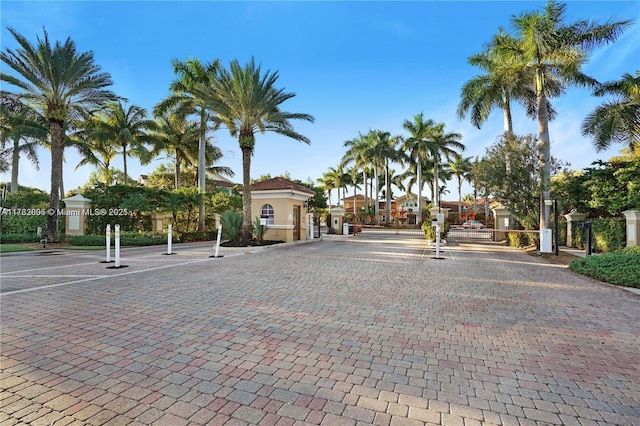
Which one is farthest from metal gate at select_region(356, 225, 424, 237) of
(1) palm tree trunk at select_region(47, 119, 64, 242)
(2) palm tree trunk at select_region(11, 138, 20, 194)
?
(2) palm tree trunk at select_region(11, 138, 20, 194)

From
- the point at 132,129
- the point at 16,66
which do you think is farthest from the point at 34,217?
the point at 132,129

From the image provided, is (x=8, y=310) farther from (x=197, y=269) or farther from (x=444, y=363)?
(x=444, y=363)

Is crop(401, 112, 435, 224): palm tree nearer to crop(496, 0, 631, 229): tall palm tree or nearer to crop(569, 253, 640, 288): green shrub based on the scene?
crop(496, 0, 631, 229): tall palm tree

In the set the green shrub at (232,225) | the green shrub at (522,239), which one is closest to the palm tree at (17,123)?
the green shrub at (232,225)

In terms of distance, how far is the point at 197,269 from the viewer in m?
9.35

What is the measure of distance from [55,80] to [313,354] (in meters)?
19.3

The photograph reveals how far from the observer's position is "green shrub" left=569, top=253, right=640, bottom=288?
7.77 metres

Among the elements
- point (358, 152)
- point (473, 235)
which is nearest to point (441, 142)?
point (358, 152)

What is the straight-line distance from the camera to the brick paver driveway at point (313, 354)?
105 inches

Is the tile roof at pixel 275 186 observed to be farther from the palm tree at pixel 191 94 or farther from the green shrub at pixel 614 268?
the green shrub at pixel 614 268

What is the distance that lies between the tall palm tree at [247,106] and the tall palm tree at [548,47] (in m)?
10.6

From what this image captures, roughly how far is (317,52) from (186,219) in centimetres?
1442

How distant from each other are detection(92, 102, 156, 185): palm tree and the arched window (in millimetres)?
13172

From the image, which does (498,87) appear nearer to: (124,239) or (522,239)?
(522,239)
